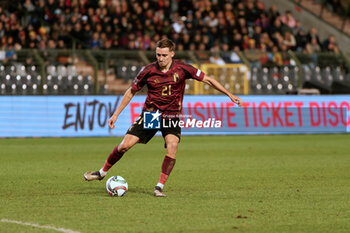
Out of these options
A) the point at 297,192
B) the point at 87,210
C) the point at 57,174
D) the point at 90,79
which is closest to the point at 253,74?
the point at 90,79

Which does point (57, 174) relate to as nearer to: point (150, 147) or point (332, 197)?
point (332, 197)

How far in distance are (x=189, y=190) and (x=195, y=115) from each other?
1149 centimetres

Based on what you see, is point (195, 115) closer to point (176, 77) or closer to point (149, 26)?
point (149, 26)

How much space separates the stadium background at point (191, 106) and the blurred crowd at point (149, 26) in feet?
0.15

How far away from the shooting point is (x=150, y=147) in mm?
17516

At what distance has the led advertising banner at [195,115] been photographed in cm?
2025

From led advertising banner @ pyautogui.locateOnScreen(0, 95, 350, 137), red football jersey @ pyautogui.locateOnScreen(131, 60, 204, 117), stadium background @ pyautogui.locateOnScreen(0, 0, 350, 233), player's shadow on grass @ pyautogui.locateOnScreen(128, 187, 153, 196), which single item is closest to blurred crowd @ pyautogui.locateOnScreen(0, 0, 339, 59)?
stadium background @ pyautogui.locateOnScreen(0, 0, 350, 233)

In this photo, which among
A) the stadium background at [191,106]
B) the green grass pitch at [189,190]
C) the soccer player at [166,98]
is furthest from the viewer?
the soccer player at [166,98]

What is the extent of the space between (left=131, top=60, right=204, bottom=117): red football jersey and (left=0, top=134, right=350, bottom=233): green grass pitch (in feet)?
3.56

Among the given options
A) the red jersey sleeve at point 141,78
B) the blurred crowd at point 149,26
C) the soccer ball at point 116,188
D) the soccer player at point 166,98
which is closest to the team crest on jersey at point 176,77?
the soccer player at point 166,98

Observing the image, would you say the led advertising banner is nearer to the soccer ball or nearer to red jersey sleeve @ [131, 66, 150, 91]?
red jersey sleeve @ [131, 66, 150, 91]

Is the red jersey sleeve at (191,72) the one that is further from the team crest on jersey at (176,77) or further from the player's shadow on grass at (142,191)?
the player's shadow on grass at (142,191)

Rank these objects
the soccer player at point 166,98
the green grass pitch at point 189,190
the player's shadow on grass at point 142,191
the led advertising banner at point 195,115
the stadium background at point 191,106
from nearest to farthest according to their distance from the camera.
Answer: the green grass pitch at point 189,190
the stadium background at point 191,106
the soccer player at point 166,98
the player's shadow on grass at point 142,191
the led advertising banner at point 195,115

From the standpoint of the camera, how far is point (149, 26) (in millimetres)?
24062
